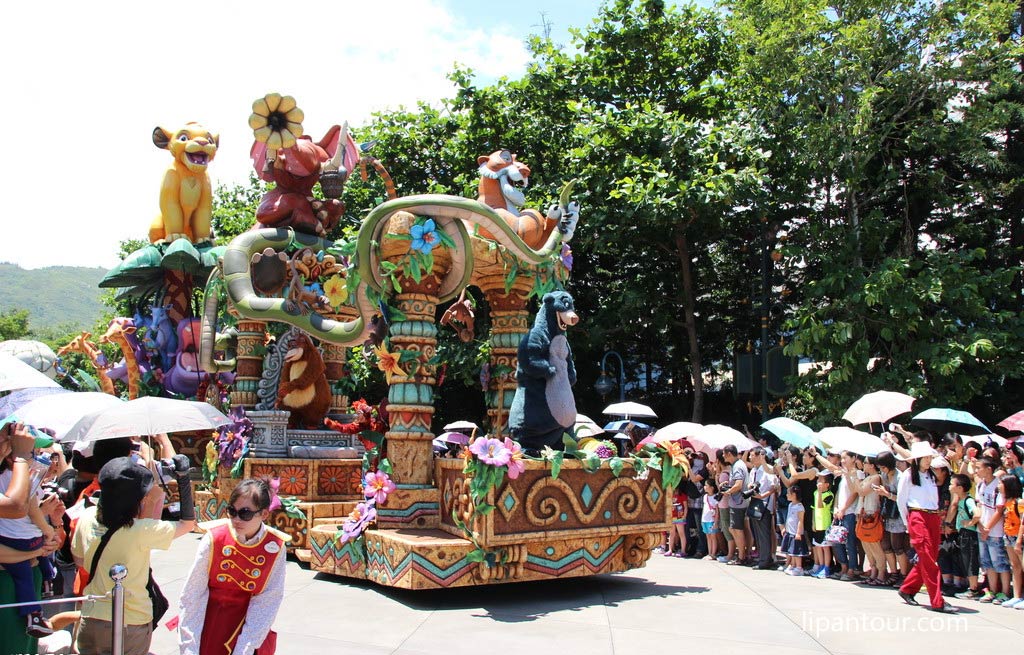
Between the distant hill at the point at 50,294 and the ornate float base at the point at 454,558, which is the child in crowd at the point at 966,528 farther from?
the distant hill at the point at 50,294

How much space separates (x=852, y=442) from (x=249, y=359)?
7716 millimetres

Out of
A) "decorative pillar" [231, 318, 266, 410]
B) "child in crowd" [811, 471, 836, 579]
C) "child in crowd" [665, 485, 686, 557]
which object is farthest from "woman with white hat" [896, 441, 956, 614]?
"decorative pillar" [231, 318, 266, 410]

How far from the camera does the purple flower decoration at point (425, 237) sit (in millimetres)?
8273

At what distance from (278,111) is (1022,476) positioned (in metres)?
9.94

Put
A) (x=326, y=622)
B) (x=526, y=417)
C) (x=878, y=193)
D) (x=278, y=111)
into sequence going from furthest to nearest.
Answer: (x=878, y=193) < (x=278, y=111) < (x=526, y=417) < (x=326, y=622)

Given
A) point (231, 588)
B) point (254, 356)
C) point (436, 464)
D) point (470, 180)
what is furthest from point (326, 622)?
point (470, 180)

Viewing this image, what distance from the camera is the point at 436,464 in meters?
8.62

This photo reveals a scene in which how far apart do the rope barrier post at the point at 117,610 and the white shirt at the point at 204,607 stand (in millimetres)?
246

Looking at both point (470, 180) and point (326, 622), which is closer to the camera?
point (326, 622)

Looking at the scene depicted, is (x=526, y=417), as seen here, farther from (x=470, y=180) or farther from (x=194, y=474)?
(x=470, y=180)

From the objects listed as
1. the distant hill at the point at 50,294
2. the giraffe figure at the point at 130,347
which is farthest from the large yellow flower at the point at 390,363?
the distant hill at the point at 50,294

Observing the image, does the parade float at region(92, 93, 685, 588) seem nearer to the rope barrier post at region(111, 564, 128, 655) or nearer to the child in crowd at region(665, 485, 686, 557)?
the rope barrier post at region(111, 564, 128, 655)

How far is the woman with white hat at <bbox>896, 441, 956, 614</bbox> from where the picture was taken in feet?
25.3

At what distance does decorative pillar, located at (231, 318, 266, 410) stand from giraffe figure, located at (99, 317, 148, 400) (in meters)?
6.47
